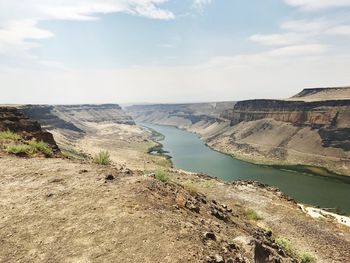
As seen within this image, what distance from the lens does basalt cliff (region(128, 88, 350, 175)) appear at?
115688mm

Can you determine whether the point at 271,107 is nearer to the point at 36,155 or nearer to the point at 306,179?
the point at 306,179

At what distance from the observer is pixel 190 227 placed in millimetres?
12648

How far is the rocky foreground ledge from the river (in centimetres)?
5312

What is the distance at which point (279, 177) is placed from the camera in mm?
94625

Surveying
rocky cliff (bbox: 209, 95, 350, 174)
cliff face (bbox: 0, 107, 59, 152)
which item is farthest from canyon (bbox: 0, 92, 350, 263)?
rocky cliff (bbox: 209, 95, 350, 174)

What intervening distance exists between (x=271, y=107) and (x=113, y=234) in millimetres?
159871

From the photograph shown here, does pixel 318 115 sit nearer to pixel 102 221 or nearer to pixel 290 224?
pixel 290 224

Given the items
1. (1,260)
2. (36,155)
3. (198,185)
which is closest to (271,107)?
(198,185)

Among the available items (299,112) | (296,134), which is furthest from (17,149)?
(299,112)

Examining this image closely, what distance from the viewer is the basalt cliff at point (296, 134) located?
116 metres

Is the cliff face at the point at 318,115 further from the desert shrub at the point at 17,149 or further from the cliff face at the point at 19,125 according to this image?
the desert shrub at the point at 17,149

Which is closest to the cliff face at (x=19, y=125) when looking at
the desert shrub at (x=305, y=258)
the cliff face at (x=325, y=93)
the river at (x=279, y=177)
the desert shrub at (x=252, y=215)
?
the desert shrub at (x=252, y=215)

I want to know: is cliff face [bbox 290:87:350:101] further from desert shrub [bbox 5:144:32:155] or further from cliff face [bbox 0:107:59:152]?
desert shrub [bbox 5:144:32:155]

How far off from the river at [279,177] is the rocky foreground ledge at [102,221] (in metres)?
53.1
